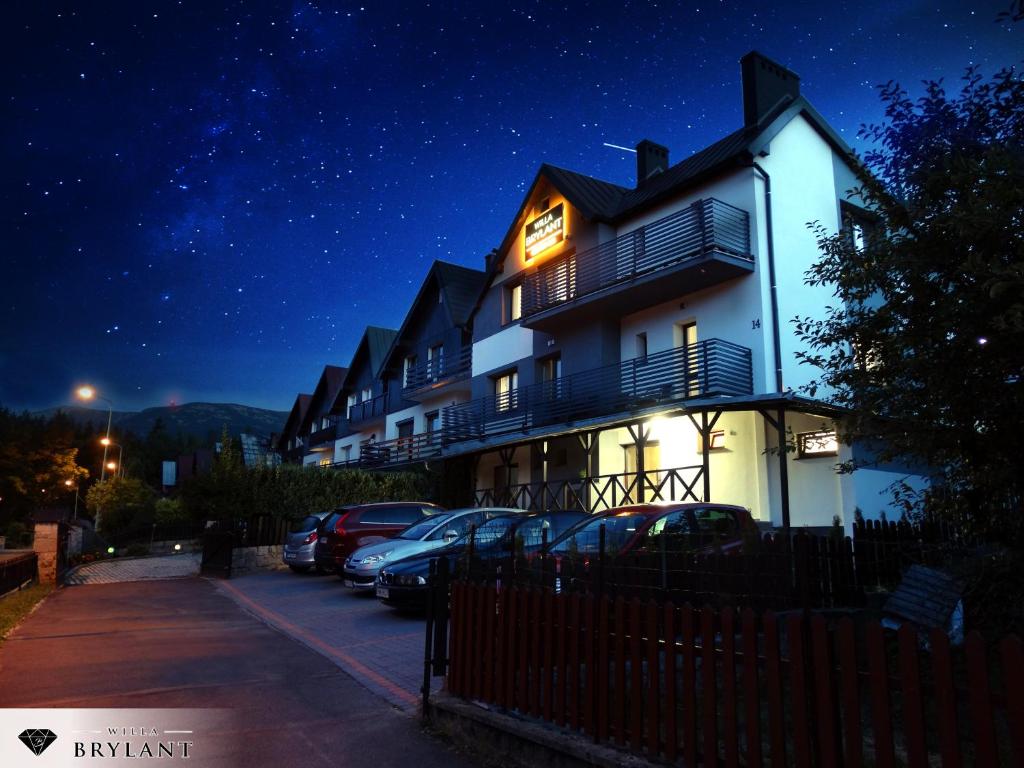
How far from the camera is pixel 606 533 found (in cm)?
911

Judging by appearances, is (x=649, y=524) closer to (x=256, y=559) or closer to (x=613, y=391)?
(x=613, y=391)

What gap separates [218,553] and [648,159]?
18362 mm

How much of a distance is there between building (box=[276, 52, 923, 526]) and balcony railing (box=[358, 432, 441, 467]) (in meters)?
2.46

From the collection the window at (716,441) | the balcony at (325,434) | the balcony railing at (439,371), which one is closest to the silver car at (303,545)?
the window at (716,441)

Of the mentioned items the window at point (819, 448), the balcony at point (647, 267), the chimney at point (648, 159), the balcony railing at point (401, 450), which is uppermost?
the chimney at point (648, 159)

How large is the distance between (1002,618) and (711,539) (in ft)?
9.10

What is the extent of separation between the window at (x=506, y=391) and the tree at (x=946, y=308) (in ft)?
57.7

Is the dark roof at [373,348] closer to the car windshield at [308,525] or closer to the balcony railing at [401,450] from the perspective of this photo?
the balcony railing at [401,450]

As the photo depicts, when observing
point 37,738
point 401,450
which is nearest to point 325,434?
point 401,450

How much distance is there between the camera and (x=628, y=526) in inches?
376

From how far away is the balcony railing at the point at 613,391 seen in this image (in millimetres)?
17156

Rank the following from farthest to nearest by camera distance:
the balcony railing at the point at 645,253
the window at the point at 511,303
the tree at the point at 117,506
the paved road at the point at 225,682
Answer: the tree at the point at 117,506
the window at the point at 511,303
the balcony railing at the point at 645,253
the paved road at the point at 225,682

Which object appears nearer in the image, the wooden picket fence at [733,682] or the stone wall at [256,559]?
the wooden picket fence at [733,682]

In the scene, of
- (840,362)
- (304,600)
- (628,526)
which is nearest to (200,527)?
(304,600)
